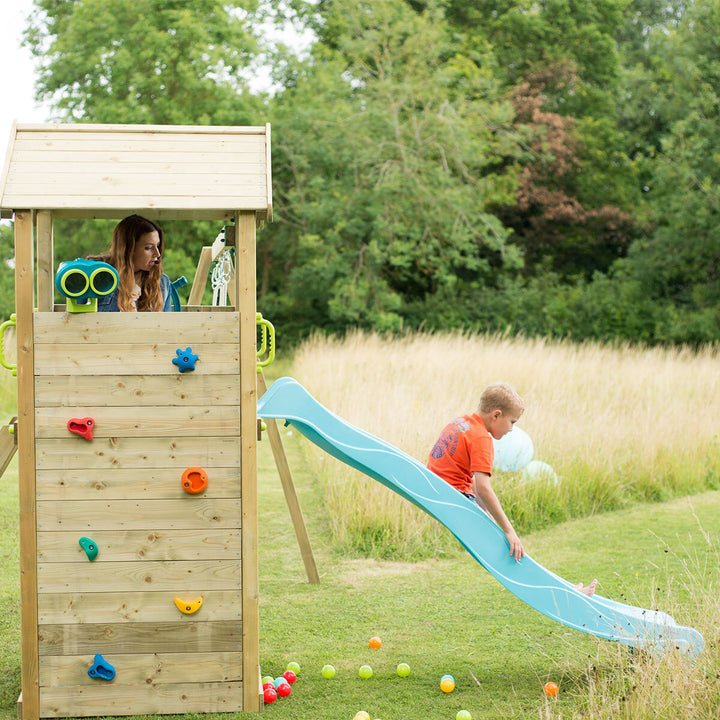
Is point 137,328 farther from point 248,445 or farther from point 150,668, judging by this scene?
point 150,668

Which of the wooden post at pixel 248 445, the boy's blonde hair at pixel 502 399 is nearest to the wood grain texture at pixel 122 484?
the wooden post at pixel 248 445

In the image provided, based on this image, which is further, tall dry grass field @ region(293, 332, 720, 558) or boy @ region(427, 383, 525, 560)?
tall dry grass field @ region(293, 332, 720, 558)

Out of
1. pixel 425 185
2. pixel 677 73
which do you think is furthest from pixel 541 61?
pixel 425 185

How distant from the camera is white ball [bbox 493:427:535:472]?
7.14 metres

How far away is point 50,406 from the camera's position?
3.56 metres

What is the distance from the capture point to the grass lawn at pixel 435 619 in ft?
12.7

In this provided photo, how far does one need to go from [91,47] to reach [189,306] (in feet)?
60.7

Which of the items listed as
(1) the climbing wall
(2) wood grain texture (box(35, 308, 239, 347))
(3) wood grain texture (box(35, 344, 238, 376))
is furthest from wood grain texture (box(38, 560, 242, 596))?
(2) wood grain texture (box(35, 308, 239, 347))

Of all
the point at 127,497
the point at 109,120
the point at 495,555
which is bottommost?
the point at 495,555

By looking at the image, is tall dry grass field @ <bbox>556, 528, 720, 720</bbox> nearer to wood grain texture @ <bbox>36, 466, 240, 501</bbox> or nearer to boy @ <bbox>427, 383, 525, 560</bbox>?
boy @ <bbox>427, 383, 525, 560</bbox>

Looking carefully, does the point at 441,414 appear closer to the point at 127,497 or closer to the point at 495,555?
the point at 495,555

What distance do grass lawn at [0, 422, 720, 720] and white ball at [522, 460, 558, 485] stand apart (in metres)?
0.43

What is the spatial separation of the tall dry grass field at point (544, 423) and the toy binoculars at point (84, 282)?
3.35 meters

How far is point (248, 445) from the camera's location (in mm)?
3621
